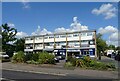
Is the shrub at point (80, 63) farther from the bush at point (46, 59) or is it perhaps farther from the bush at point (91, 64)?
the bush at point (46, 59)

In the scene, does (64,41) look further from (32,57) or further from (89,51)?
(32,57)

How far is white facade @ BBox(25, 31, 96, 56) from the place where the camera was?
7438cm

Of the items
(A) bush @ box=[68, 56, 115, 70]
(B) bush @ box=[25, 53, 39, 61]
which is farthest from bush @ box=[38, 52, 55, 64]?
(A) bush @ box=[68, 56, 115, 70]

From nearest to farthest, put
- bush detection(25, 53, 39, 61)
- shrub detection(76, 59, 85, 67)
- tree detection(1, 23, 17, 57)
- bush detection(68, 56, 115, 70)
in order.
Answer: bush detection(68, 56, 115, 70)
shrub detection(76, 59, 85, 67)
bush detection(25, 53, 39, 61)
tree detection(1, 23, 17, 57)

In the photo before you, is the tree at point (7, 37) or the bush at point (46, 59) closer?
the bush at point (46, 59)

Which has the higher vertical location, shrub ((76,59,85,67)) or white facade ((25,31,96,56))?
white facade ((25,31,96,56))

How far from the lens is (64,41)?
266 feet

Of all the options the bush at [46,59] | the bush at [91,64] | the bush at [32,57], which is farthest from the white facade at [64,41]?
the bush at [91,64]

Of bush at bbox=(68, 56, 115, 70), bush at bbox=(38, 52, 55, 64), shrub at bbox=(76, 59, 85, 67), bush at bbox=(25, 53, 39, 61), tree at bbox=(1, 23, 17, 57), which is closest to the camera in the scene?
bush at bbox=(68, 56, 115, 70)

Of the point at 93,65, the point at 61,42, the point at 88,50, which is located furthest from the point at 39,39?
the point at 93,65

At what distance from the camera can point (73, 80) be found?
16594mm

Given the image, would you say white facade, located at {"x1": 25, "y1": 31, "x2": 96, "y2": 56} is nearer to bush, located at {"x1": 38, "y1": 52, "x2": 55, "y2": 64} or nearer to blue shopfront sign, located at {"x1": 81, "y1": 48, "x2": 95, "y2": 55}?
blue shopfront sign, located at {"x1": 81, "y1": 48, "x2": 95, "y2": 55}

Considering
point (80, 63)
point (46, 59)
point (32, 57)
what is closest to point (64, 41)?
point (32, 57)

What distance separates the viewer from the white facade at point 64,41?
74.4 meters
